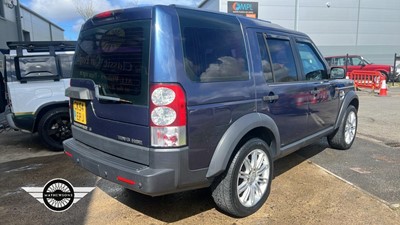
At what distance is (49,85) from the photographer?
18.7ft

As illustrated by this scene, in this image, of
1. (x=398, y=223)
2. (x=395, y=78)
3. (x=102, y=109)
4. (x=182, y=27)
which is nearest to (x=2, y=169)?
(x=102, y=109)

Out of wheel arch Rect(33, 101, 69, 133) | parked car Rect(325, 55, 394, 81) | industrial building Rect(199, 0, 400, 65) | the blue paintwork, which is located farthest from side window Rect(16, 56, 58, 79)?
industrial building Rect(199, 0, 400, 65)

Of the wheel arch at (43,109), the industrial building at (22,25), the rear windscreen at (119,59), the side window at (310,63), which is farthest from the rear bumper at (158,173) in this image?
the industrial building at (22,25)

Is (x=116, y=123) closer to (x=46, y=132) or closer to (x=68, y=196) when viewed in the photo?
(x=68, y=196)

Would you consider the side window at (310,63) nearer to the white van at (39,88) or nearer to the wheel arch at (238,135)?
the wheel arch at (238,135)

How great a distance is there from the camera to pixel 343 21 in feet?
94.5

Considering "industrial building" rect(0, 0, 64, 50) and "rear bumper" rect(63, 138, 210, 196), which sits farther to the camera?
"industrial building" rect(0, 0, 64, 50)

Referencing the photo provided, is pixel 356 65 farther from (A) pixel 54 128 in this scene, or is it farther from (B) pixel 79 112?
(B) pixel 79 112

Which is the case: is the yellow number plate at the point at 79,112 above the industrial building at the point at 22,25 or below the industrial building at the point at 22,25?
below

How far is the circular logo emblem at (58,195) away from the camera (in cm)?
365

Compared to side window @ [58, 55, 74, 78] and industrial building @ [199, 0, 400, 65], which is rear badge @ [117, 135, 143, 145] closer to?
side window @ [58, 55, 74, 78]

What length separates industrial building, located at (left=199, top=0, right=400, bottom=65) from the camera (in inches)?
1091

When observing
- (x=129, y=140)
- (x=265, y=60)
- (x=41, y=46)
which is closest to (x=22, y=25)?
(x=41, y=46)

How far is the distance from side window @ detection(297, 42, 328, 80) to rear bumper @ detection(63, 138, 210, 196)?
7.55 ft
